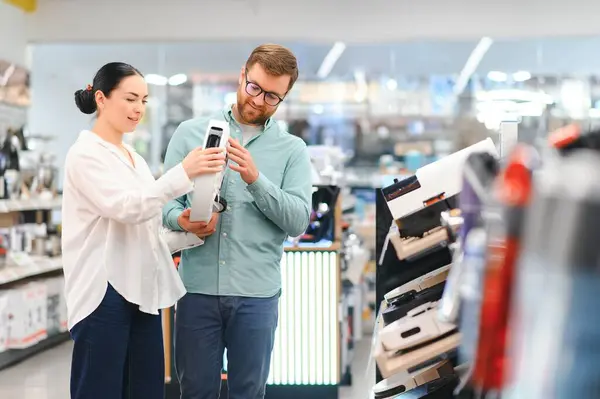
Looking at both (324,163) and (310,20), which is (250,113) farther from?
(310,20)

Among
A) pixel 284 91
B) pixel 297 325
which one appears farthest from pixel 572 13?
pixel 284 91

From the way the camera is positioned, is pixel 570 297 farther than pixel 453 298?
No

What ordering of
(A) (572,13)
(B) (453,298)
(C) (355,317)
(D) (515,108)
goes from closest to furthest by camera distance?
(B) (453,298) → (C) (355,317) → (A) (572,13) → (D) (515,108)

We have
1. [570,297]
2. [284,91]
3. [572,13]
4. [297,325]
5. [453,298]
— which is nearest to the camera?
[570,297]

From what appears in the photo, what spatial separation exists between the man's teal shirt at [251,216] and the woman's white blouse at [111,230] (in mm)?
98

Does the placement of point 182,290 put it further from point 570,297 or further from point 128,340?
point 570,297

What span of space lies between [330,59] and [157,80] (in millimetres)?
1798

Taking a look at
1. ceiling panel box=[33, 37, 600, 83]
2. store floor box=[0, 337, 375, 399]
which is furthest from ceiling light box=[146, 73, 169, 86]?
store floor box=[0, 337, 375, 399]

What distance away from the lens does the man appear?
2.65 metres

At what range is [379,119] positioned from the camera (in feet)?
32.7

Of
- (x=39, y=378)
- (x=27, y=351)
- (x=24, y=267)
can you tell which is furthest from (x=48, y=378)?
(x=24, y=267)

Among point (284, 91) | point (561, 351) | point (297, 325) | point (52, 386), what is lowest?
point (52, 386)

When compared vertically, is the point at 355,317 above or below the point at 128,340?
below

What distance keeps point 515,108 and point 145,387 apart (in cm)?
702
